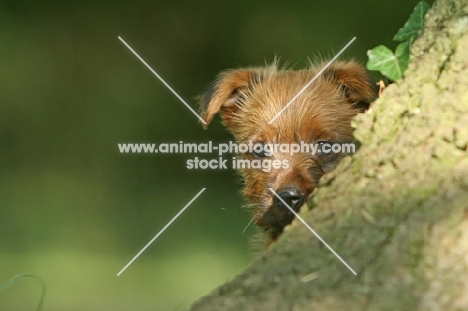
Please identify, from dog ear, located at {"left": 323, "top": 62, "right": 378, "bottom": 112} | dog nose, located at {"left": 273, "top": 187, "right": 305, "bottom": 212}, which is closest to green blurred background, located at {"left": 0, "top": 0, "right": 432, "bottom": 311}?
dog ear, located at {"left": 323, "top": 62, "right": 378, "bottom": 112}

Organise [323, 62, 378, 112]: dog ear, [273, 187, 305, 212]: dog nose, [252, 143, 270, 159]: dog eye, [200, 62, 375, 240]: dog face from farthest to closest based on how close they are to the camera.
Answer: [252, 143, 270, 159]: dog eye < [323, 62, 378, 112]: dog ear < [200, 62, 375, 240]: dog face < [273, 187, 305, 212]: dog nose

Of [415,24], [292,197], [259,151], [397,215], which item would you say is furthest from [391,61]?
[259,151]

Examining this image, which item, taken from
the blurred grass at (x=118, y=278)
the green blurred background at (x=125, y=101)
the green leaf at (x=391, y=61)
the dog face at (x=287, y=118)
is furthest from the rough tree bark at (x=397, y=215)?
the green blurred background at (x=125, y=101)

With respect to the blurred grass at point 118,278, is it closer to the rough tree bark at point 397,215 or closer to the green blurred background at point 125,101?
the green blurred background at point 125,101

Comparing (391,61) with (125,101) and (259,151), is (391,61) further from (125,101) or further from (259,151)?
(125,101)

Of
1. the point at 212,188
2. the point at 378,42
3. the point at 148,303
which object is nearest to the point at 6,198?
the point at 212,188

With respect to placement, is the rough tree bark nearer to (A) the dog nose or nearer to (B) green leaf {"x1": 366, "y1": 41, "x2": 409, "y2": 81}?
(B) green leaf {"x1": 366, "y1": 41, "x2": 409, "y2": 81}
